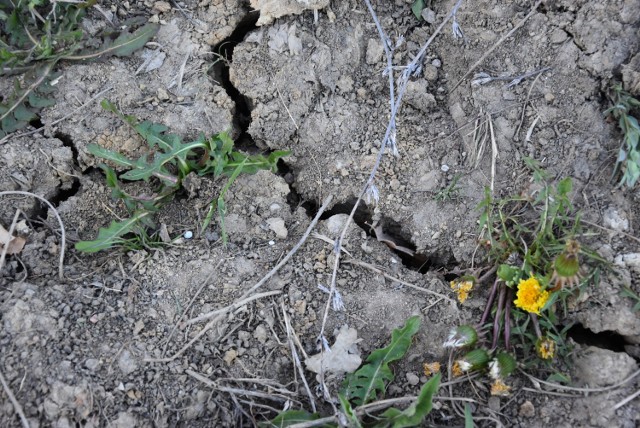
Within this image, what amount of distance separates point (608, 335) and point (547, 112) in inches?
39.4

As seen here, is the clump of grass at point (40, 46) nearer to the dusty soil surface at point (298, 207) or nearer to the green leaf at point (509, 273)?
the dusty soil surface at point (298, 207)

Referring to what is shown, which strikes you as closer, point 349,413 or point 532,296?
point 349,413

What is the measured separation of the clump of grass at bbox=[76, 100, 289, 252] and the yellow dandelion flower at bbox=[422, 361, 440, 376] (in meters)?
1.01

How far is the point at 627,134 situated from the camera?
8.28 feet

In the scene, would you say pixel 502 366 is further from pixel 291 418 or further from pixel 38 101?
pixel 38 101

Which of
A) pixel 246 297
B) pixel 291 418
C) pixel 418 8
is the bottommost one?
pixel 291 418

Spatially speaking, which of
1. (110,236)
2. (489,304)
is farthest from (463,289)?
(110,236)

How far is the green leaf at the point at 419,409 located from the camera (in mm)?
2193

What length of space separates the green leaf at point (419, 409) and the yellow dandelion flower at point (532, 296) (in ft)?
1.54

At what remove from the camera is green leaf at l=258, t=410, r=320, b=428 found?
2.30 m

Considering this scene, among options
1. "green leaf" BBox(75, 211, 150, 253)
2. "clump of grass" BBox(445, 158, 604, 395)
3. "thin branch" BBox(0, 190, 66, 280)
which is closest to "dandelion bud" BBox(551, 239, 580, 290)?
"clump of grass" BBox(445, 158, 604, 395)

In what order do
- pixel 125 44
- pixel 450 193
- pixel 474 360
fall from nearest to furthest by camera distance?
pixel 474 360, pixel 450 193, pixel 125 44

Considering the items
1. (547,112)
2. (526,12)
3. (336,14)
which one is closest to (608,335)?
(547,112)

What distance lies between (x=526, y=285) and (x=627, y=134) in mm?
783
